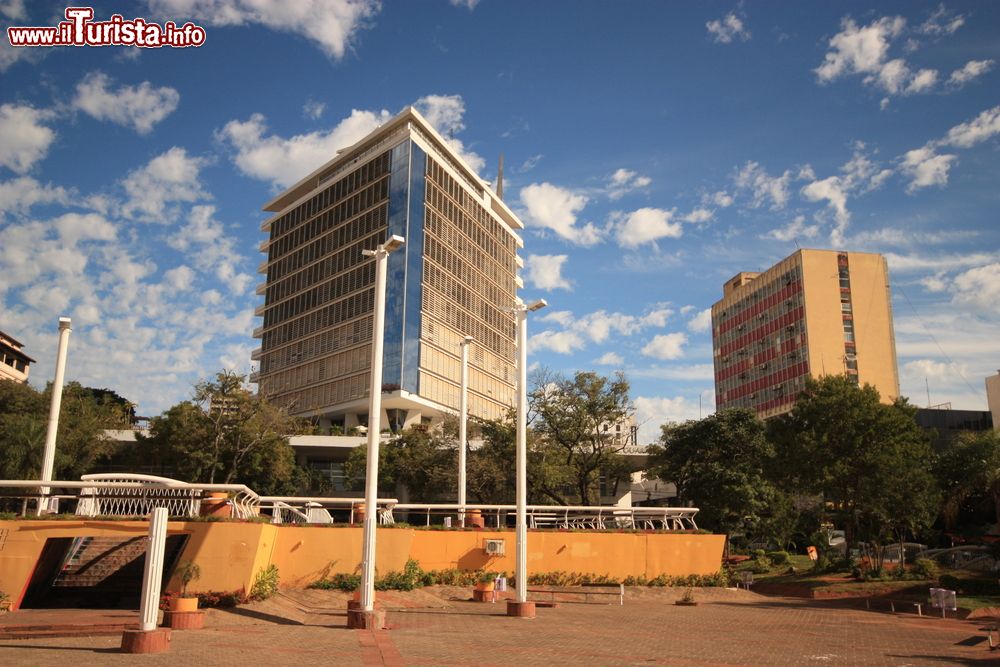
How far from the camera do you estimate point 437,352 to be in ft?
262

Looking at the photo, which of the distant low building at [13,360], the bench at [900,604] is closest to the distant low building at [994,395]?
the bench at [900,604]

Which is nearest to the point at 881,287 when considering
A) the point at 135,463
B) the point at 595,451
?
the point at 595,451

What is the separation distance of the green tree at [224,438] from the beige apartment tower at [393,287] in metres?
22.5

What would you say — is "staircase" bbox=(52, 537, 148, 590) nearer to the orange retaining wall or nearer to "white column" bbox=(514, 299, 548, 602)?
the orange retaining wall

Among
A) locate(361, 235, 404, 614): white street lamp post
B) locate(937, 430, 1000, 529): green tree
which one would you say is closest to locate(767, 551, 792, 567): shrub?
locate(937, 430, 1000, 529): green tree

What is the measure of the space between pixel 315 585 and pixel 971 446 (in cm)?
4352

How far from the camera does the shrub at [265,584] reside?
1836cm

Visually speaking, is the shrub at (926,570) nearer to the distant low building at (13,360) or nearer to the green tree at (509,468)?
the green tree at (509,468)

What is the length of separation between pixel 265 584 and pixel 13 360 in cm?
9422

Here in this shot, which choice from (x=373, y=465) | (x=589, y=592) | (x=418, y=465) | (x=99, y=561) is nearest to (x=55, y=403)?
(x=99, y=561)

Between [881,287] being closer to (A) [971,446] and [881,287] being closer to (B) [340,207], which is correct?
(A) [971,446]

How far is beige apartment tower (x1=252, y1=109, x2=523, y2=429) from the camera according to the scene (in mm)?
77625

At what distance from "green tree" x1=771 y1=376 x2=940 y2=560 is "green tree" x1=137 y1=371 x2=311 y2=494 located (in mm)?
30623

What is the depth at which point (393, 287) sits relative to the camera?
76.7 m
